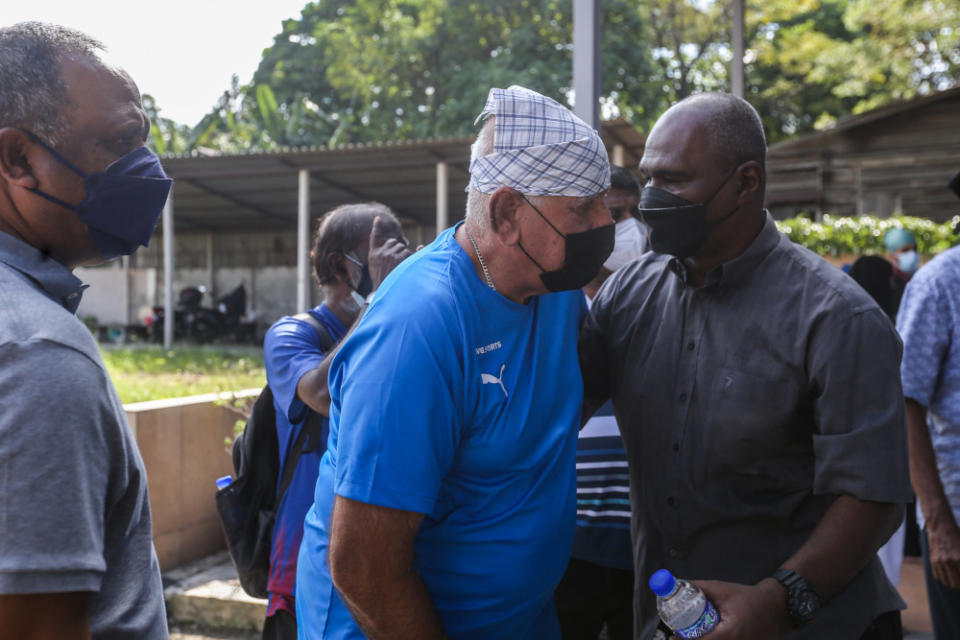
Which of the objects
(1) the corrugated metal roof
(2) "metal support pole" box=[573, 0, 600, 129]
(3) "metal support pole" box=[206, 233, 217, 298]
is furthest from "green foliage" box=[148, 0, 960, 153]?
(2) "metal support pole" box=[573, 0, 600, 129]

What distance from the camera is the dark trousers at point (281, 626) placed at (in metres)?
2.82

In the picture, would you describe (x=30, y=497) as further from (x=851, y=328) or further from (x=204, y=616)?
(x=204, y=616)

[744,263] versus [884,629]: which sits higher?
[744,263]

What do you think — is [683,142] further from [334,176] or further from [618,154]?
[334,176]

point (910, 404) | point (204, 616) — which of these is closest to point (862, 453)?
point (910, 404)

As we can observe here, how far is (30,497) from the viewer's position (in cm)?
106

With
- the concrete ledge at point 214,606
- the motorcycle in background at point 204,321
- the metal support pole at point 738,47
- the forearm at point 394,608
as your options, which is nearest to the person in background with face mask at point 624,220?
the forearm at point 394,608

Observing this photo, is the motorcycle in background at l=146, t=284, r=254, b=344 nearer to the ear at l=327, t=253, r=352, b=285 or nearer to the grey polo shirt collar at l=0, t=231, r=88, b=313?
the ear at l=327, t=253, r=352, b=285

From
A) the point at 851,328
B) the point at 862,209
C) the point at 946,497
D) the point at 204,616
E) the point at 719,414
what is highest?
the point at 862,209

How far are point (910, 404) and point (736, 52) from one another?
5440 millimetres

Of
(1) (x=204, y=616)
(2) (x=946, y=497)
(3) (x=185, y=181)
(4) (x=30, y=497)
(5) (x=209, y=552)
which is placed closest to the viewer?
(4) (x=30, y=497)

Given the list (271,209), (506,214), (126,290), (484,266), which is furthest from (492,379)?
(126,290)

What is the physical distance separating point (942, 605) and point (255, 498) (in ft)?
8.10

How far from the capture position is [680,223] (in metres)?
2.13
